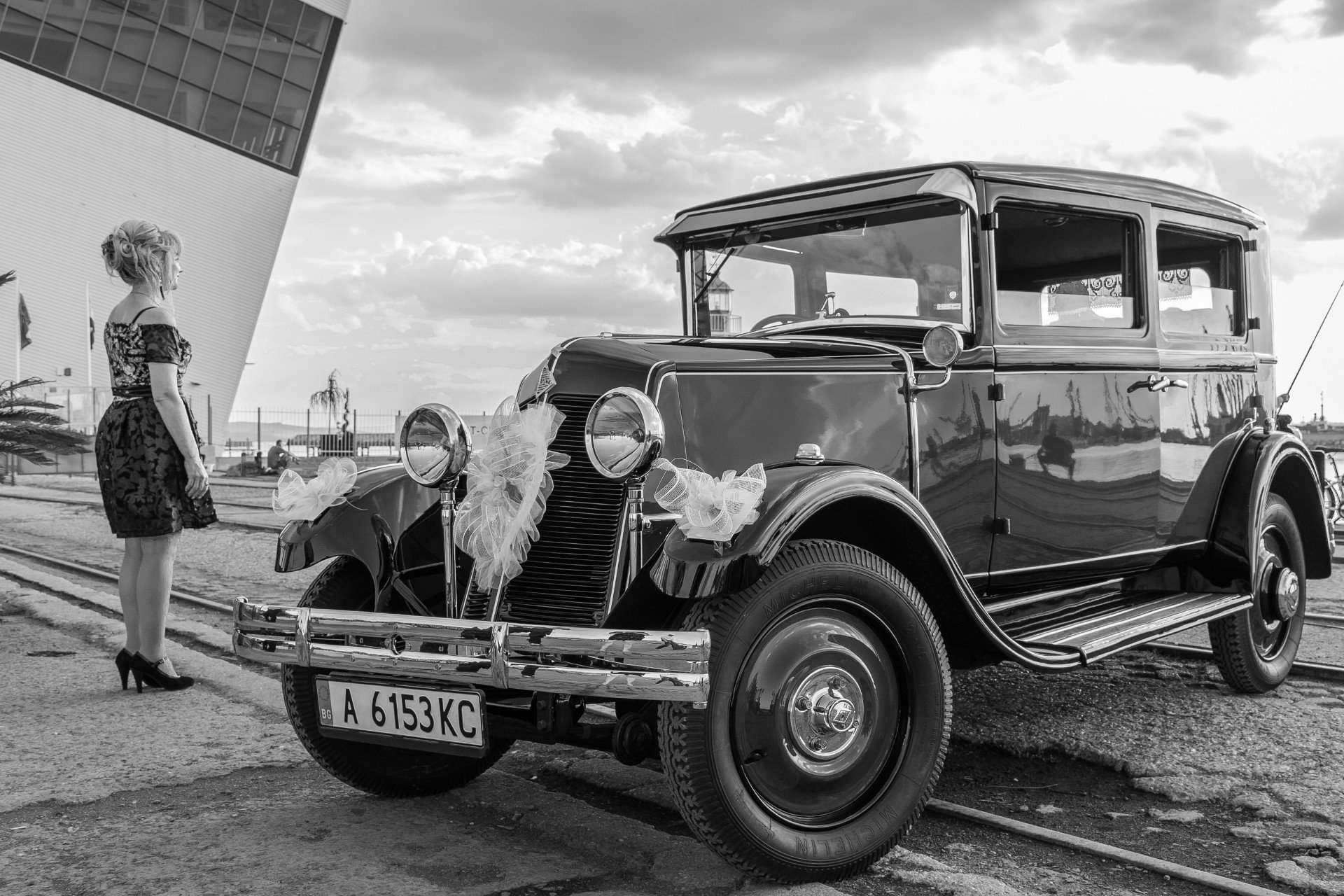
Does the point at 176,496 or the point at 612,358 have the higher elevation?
the point at 612,358

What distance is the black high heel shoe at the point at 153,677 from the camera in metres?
4.66

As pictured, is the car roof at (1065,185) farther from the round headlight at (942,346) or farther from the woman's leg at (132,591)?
the woman's leg at (132,591)

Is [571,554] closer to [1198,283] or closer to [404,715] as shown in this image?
[404,715]

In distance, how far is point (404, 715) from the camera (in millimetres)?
2932

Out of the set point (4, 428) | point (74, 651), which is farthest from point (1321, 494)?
point (4, 428)

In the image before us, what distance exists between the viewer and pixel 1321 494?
527 cm

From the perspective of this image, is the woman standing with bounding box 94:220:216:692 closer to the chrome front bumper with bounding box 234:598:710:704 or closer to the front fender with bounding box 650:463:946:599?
the chrome front bumper with bounding box 234:598:710:704

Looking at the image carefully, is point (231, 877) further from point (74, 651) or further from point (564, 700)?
point (74, 651)

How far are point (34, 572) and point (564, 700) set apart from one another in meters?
6.86

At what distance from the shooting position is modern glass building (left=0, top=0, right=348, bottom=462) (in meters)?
27.8

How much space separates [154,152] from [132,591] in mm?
28606

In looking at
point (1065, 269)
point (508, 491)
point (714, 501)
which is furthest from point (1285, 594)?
point (508, 491)

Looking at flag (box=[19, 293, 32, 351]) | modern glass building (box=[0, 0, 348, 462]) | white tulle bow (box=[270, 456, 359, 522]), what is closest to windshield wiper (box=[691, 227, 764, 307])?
white tulle bow (box=[270, 456, 359, 522])

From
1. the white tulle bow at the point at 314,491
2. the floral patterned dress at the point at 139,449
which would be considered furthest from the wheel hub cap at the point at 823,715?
the floral patterned dress at the point at 139,449
